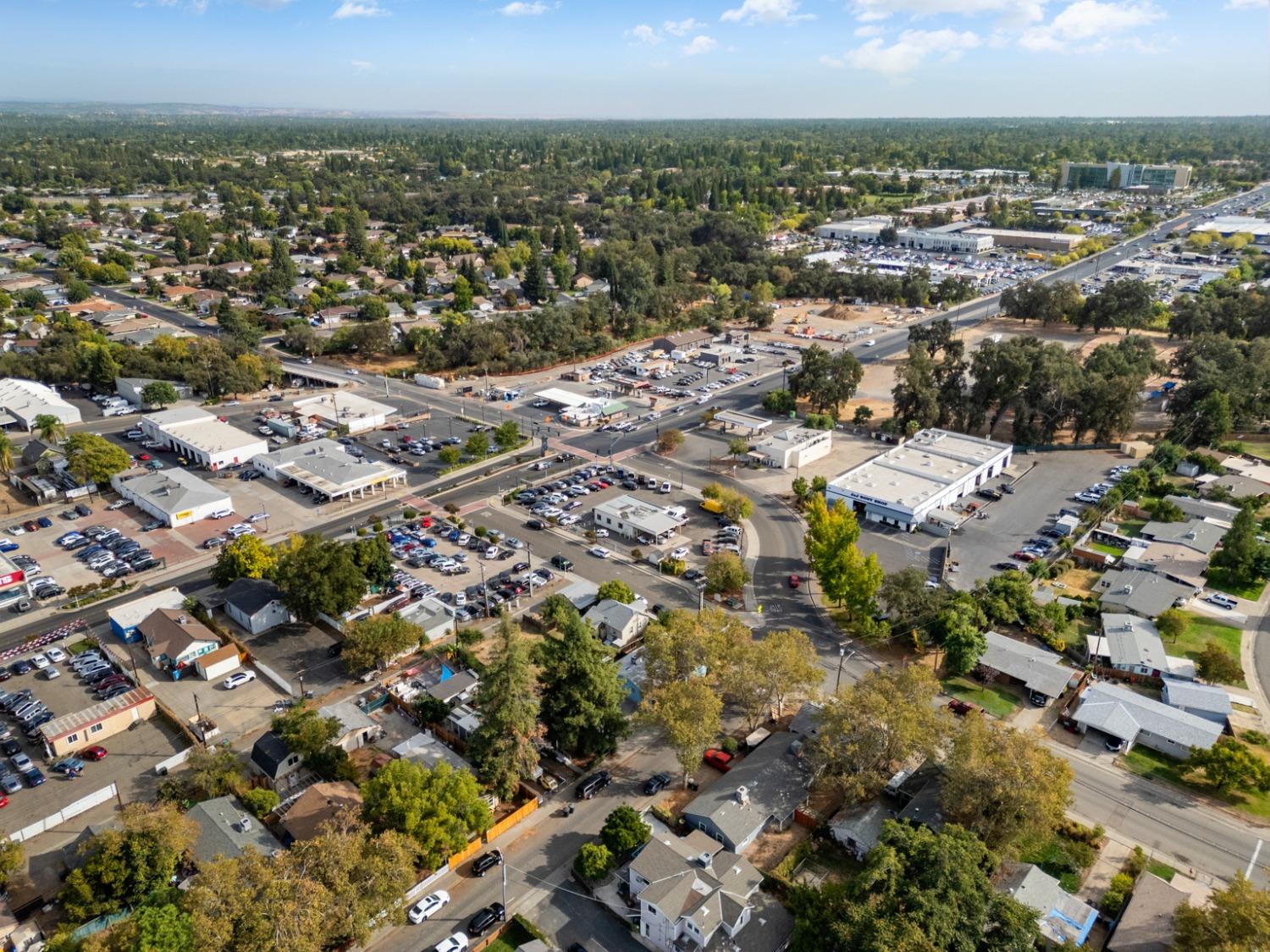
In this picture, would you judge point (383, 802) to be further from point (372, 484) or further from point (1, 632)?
point (372, 484)

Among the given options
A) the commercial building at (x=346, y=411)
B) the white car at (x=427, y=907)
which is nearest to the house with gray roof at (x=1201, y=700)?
the white car at (x=427, y=907)

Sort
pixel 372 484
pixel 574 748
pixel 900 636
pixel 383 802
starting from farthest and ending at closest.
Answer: pixel 372 484 → pixel 900 636 → pixel 574 748 → pixel 383 802

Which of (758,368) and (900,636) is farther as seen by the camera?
(758,368)

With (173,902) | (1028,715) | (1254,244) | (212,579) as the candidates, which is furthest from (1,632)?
(1254,244)

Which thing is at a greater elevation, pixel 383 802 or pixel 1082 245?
pixel 1082 245

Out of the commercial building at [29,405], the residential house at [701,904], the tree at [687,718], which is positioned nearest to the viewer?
the residential house at [701,904]

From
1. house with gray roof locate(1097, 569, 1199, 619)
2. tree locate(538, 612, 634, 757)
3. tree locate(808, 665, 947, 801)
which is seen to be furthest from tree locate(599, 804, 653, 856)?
house with gray roof locate(1097, 569, 1199, 619)

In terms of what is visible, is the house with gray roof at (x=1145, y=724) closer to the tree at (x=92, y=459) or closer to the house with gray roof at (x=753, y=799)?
the house with gray roof at (x=753, y=799)
